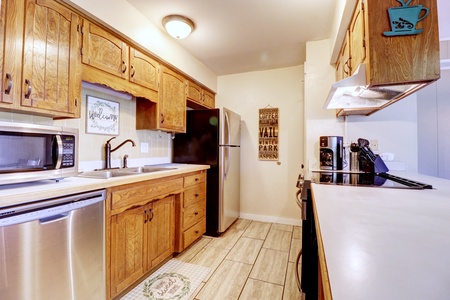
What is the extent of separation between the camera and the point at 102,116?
196 cm

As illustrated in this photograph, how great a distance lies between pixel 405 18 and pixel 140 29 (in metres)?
1.95

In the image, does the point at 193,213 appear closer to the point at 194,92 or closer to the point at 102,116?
the point at 102,116

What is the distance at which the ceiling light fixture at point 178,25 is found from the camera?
1986 mm

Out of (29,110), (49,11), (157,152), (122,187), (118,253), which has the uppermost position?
(49,11)

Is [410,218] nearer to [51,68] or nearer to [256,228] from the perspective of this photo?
[51,68]

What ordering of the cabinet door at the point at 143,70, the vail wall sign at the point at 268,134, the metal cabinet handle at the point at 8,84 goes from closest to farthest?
1. the metal cabinet handle at the point at 8,84
2. the cabinet door at the point at 143,70
3. the vail wall sign at the point at 268,134

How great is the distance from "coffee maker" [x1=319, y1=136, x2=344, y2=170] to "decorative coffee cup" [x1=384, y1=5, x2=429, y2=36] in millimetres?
1167

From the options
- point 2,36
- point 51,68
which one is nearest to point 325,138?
point 51,68

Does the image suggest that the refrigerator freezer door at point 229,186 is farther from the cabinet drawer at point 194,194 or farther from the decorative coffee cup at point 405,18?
the decorative coffee cup at point 405,18

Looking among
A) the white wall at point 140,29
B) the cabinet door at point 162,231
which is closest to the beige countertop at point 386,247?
the cabinet door at point 162,231

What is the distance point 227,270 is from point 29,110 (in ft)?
6.22

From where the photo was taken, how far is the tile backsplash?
168cm

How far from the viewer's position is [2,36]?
43.1 inches

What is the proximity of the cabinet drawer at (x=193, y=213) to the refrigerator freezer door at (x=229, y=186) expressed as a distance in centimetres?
23
